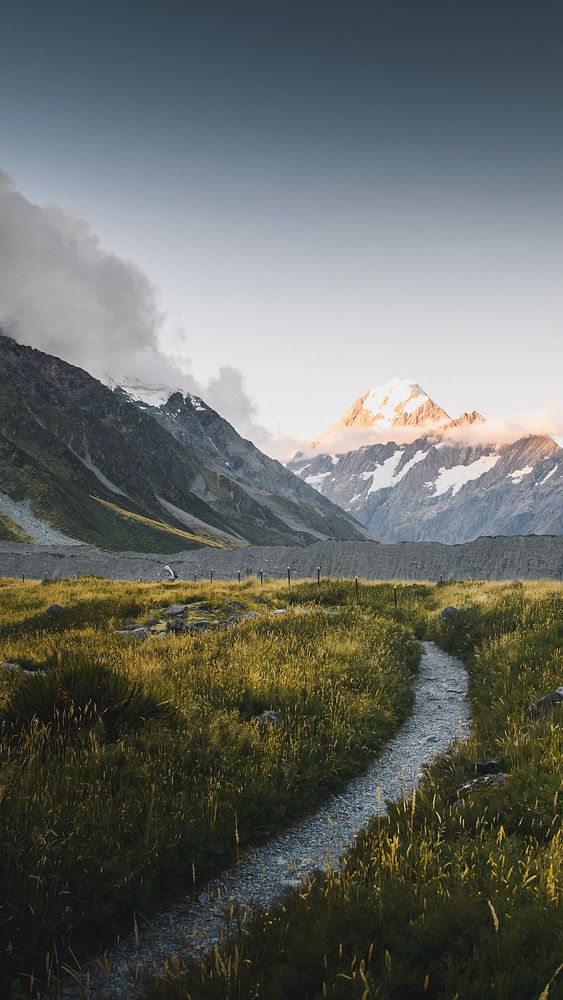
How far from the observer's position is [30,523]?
129 meters

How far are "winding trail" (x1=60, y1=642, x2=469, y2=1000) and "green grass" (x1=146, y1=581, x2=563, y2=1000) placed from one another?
456 mm

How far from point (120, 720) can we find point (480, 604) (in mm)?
15747

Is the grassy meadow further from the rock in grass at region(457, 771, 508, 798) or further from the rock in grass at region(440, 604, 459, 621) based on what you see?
the rock in grass at region(440, 604, 459, 621)

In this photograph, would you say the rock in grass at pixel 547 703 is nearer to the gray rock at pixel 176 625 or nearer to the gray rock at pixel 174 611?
the gray rock at pixel 176 625

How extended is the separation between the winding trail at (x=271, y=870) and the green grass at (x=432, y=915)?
46 centimetres

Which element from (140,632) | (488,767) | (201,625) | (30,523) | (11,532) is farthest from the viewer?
(30,523)

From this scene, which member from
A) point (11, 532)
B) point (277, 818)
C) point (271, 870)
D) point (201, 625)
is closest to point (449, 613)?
point (201, 625)

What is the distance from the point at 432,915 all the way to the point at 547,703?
5621 mm

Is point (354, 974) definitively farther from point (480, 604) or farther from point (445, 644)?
point (480, 604)

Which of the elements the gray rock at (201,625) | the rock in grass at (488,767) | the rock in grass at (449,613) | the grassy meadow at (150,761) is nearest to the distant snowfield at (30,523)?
the gray rock at (201,625)

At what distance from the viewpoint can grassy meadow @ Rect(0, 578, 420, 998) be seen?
15.3 ft

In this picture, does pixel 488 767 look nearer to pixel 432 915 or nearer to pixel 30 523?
pixel 432 915

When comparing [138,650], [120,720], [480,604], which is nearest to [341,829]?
[120,720]

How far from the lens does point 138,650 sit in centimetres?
1265
